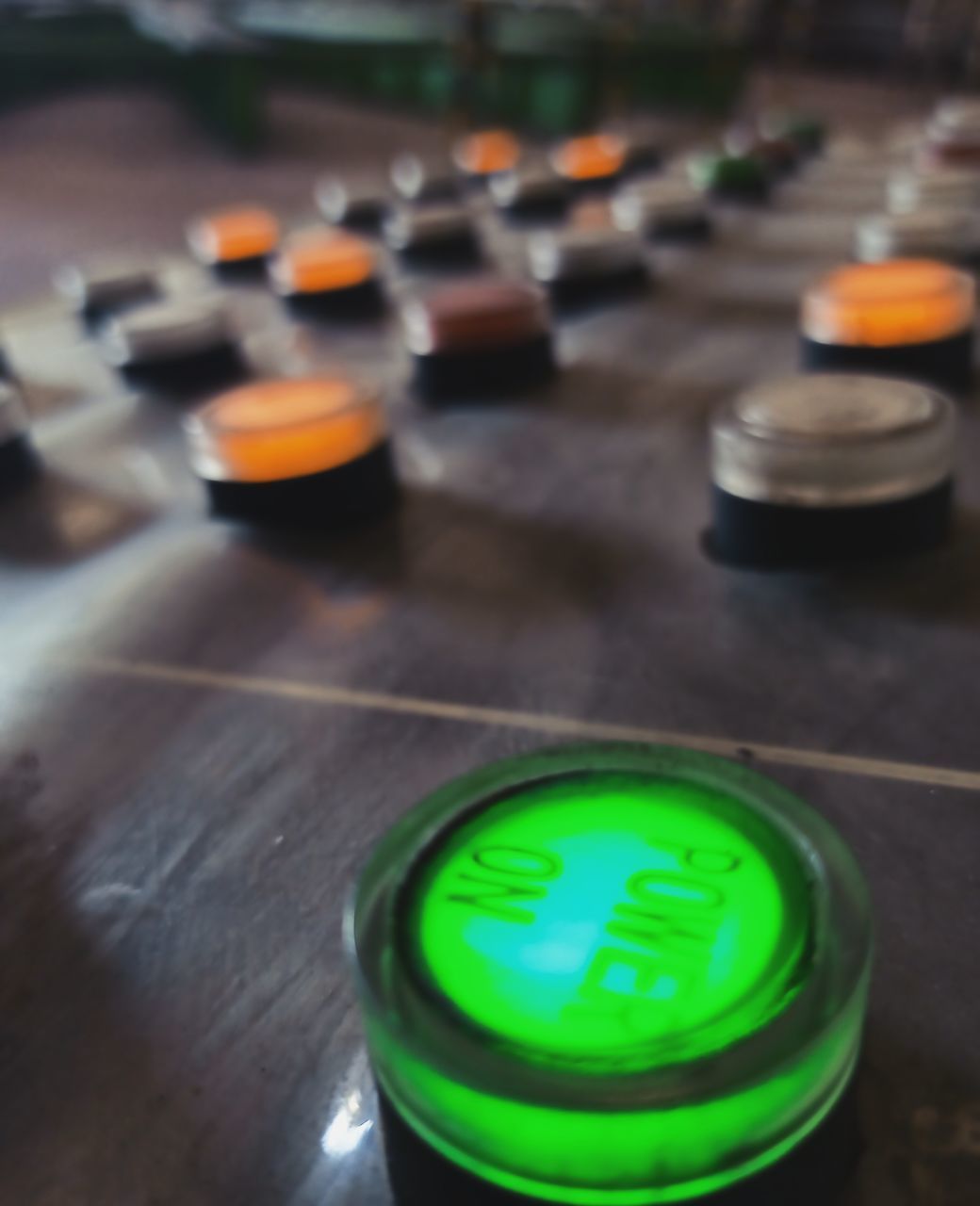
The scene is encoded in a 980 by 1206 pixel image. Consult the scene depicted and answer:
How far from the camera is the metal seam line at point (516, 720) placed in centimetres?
53

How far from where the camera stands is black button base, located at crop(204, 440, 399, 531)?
2.81 feet

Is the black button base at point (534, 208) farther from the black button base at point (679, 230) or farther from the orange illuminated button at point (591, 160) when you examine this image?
the black button base at point (679, 230)

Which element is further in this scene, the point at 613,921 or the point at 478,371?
the point at 478,371

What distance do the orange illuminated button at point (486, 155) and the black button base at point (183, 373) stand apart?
1.59 metres

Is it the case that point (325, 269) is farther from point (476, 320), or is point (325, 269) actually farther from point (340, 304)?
point (476, 320)

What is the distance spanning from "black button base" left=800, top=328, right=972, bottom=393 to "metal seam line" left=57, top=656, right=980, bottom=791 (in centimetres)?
59

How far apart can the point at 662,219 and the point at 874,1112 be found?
1614mm

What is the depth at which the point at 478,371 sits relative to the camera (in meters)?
1.14

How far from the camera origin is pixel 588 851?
0.41m

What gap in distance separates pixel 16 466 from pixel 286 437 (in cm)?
33

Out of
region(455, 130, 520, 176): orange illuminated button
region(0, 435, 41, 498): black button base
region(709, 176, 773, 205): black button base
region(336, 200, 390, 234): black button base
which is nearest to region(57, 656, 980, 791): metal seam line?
region(0, 435, 41, 498): black button base

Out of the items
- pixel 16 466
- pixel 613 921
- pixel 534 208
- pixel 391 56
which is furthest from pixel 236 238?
pixel 391 56

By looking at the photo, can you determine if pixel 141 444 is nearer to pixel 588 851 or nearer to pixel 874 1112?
pixel 588 851

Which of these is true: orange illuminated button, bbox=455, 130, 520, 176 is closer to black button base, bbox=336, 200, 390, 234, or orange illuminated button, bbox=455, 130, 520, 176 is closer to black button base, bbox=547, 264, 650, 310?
black button base, bbox=336, 200, 390, 234
